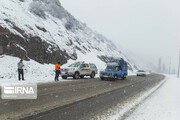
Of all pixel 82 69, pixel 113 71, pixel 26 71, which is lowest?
pixel 26 71

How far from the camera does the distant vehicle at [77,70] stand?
17.8 metres

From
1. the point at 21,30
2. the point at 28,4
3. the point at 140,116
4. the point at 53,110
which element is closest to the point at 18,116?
the point at 53,110

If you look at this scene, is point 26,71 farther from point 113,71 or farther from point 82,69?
point 113,71

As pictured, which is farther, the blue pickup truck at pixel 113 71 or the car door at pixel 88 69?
the car door at pixel 88 69

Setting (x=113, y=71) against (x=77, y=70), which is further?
(x=77, y=70)

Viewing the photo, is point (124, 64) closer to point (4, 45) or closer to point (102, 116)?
point (4, 45)

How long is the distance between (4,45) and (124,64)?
52.2 ft

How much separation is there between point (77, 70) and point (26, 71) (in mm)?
5908

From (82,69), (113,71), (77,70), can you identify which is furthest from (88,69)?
(113,71)

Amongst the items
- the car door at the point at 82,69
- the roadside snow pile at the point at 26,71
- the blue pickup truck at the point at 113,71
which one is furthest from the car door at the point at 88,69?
the roadside snow pile at the point at 26,71

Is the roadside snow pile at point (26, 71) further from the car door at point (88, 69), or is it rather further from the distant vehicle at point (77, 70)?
the car door at point (88, 69)

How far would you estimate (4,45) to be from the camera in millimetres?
17797

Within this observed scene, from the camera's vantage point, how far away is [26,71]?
57.7ft

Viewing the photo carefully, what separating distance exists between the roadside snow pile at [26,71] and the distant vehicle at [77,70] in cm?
172
